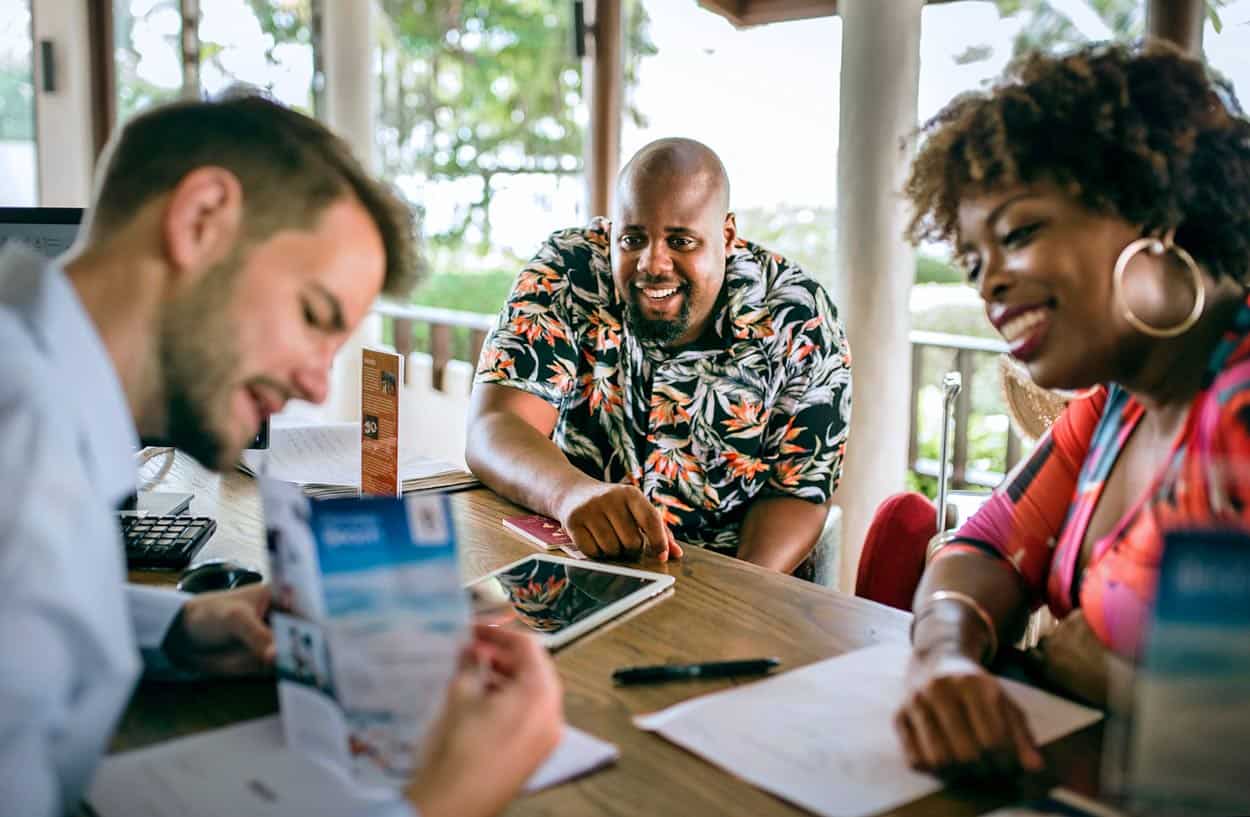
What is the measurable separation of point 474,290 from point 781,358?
3358 millimetres

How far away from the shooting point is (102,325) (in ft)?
2.65

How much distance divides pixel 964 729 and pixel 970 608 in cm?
28

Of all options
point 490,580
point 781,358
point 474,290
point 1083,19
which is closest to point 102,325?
point 490,580

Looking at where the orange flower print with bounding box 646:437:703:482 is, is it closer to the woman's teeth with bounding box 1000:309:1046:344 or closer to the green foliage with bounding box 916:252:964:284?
the woman's teeth with bounding box 1000:309:1046:344

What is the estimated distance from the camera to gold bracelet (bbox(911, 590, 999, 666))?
1.12m

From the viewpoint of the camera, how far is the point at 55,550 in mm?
625

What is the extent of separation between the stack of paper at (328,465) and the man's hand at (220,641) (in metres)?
0.68

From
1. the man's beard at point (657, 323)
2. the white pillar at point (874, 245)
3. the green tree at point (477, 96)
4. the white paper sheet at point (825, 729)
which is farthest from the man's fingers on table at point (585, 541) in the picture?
the green tree at point (477, 96)

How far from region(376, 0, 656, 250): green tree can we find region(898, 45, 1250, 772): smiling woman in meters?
3.45

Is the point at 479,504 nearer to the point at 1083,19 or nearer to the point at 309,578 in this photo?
the point at 309,578

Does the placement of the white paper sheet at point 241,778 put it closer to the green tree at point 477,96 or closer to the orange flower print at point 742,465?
the orange flower print at point 742,465

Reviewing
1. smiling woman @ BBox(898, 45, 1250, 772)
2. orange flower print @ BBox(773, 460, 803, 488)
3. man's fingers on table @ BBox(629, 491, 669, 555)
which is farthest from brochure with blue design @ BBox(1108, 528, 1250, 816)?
orange flower print @ BBox(773, 460, 803, 488)

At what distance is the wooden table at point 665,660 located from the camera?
2.71 ft

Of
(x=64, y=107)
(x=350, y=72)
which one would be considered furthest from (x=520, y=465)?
(x=64, y=107)
